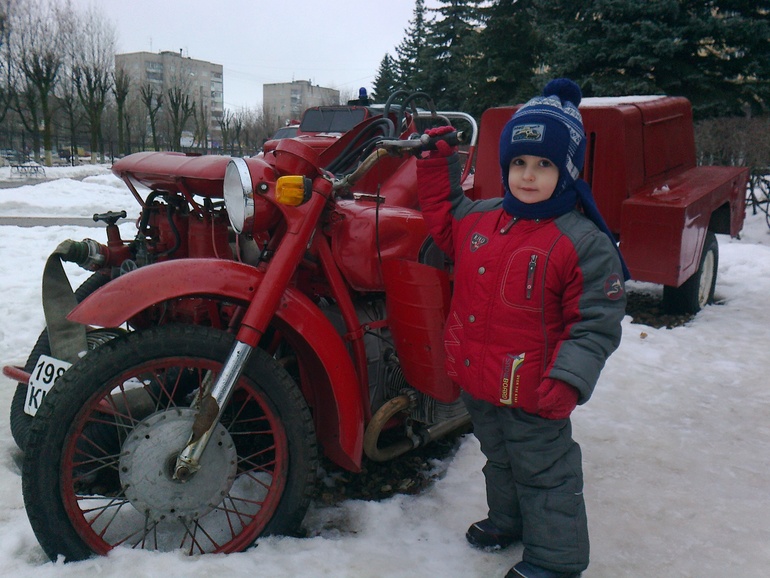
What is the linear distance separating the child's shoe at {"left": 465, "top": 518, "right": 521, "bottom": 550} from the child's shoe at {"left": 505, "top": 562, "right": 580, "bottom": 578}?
23 cm

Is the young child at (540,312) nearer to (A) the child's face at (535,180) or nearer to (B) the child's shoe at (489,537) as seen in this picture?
(A) the child's face at (535,180)

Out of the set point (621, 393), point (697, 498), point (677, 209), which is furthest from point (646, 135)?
point (697, 498)

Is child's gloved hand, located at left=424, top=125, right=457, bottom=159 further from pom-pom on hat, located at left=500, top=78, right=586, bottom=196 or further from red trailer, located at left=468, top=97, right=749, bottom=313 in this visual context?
red trailer, located at left=468, top=97, right=749, bottom=313

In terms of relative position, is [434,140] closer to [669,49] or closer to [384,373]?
[384,373]

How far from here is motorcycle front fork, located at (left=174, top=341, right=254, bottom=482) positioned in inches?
76.7

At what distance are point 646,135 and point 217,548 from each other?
189 inches

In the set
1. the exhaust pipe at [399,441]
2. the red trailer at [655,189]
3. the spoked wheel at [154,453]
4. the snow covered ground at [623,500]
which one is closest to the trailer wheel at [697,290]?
the red trailer at [655,189]

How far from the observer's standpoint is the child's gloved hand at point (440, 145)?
2.17 meters

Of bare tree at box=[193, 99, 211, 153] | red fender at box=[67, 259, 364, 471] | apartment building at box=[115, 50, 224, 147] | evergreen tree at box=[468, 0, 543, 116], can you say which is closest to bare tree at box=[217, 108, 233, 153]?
bare tree at box=[193, 99, 211, 153]

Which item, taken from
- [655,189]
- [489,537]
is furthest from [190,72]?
[489,537]

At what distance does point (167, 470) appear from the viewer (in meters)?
2.01

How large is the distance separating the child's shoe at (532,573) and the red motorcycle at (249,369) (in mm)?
618

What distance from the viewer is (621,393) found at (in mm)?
3914

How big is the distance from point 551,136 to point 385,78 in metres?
39.8
